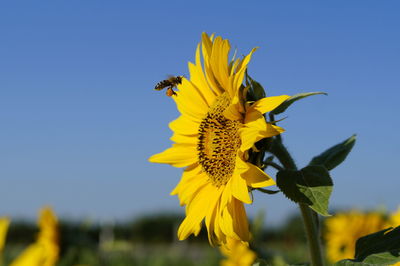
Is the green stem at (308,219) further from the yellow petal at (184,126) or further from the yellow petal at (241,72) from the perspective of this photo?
the yellow petal at (184,126)

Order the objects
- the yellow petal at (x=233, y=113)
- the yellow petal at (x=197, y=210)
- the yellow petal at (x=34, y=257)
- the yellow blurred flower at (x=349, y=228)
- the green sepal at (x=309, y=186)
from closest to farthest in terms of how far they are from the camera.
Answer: the yellow petal at (x=34, y=257), the green sepal at (x=309, y=186), the yellow petal at (x=233, y=113), the yellow petal at (x=197, y=210), the yellow blurred flower at (x=349, y=228)

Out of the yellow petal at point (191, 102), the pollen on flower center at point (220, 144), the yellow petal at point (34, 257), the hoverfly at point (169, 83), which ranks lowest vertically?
the yellow petal at point (34, 257)

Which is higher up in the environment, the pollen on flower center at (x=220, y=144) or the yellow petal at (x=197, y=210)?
the pollen on flower center at (x=220, y=144)

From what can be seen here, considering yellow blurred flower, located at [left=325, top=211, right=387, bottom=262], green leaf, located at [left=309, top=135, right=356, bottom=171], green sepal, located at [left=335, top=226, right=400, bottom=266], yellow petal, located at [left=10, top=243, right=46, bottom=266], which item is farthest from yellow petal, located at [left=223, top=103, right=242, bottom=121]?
yellow blurred flower, located at [left=325, top=211, right=387, bottom=262]

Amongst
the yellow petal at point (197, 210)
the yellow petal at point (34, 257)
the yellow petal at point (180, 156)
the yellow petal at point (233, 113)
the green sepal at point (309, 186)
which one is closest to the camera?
the yellow petal at point (34, 257)

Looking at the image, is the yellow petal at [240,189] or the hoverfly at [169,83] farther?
the hoverfly at [169,83]

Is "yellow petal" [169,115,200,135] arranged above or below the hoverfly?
below

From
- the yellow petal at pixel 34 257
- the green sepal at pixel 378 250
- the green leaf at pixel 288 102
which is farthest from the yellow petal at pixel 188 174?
the yellow petal at pixel 34 257

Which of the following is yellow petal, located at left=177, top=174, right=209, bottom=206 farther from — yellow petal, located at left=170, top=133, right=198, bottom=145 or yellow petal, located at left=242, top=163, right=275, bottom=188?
yellow petal, located at left=242, top=163, right=275, bottom=188
